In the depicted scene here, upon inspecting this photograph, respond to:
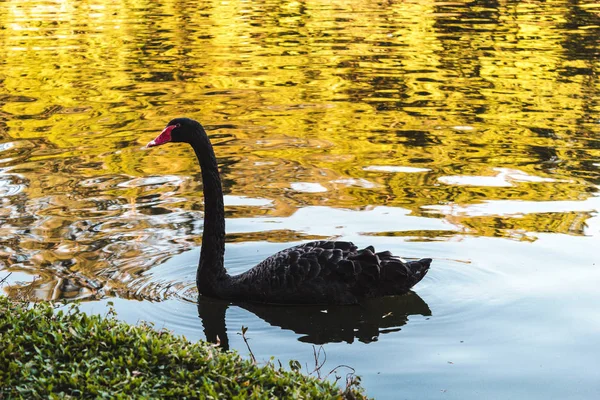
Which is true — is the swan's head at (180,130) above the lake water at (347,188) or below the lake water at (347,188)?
above

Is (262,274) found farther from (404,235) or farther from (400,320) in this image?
(404,235)

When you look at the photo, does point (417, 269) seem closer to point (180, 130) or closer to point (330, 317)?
point (330, 317)

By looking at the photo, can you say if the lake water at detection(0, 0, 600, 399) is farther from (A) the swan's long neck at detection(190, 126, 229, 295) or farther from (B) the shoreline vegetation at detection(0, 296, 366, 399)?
(B) the shoreline vegetation at detection(0, 296, 366, 399)

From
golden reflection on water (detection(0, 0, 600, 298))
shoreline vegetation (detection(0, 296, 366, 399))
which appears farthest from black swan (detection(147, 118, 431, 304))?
shoreline vegetation (detection(0, 296, 366, 399))

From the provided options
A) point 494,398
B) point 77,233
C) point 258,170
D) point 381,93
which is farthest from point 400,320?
point 381,93

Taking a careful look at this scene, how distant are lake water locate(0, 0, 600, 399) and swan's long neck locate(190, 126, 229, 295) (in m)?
0.19

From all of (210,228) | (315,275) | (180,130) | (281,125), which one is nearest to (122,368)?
(315,275)

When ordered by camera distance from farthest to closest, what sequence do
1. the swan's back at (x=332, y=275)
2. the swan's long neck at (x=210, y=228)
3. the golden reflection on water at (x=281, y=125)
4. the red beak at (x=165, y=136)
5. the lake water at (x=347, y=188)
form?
1. the golden reflection on water at (x=281, y=125)
2. the swan's long neck at (x=210, y=228)
3. the red beak at (x=165, y=136)
4. the swan's back at (x=332, y=275)
5. the lake water at (x=347, y=188)

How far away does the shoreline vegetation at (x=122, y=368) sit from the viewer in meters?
4.06

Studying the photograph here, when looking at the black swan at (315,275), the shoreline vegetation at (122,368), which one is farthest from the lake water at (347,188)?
the shoreline vegetation at (122,368)

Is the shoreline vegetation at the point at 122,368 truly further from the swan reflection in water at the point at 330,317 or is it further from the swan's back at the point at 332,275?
the swan's back at the point at 332,275

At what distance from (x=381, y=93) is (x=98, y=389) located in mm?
10939

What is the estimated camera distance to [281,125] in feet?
40.1

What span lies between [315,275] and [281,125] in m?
6.24
